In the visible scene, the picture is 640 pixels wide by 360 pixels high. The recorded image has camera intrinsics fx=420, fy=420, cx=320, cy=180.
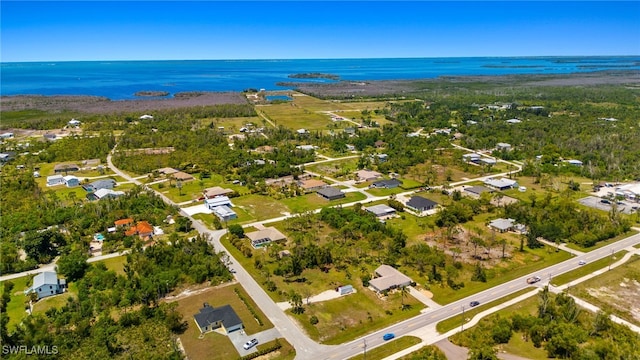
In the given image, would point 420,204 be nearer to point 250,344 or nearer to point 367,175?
point 367,175

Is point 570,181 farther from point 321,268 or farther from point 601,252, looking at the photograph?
point 321,268

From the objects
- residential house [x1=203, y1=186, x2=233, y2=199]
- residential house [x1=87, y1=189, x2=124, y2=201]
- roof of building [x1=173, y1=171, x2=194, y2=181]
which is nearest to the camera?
residential house [x1=87, y1=189, x2=124, y2=201]

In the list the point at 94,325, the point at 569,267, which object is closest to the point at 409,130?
the point at 569,267

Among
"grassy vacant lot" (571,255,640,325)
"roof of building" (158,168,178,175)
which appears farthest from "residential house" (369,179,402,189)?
"roof of building" (158,168,178,175)

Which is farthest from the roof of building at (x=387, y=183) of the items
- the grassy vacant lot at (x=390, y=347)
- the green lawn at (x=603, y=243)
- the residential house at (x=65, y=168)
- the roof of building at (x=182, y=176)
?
the residential house at (x=65, y=168)

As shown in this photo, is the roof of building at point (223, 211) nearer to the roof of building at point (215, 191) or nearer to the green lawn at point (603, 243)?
the roof of building at point (215, 191)

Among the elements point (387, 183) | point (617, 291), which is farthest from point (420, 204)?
point (617, 291)

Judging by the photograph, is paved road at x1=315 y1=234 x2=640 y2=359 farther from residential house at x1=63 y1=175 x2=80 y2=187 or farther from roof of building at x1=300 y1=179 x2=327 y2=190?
residential house at x1=63 y1=175 x2=80 y2=187
